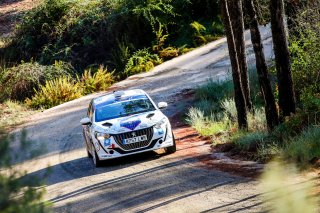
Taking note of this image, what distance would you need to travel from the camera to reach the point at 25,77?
32781mm

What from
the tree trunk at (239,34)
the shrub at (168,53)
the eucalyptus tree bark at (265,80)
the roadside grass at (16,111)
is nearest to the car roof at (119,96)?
the tree trunk at (239,34)

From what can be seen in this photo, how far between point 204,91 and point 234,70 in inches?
312

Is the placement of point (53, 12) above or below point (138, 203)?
above

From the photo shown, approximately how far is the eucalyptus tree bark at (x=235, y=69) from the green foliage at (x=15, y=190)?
12866 mm

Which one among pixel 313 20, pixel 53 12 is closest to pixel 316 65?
pixel 313 20

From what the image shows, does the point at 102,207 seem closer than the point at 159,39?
Yes

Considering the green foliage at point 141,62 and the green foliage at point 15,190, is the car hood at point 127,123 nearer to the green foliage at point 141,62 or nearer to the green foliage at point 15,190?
the green foliage at point 15,190

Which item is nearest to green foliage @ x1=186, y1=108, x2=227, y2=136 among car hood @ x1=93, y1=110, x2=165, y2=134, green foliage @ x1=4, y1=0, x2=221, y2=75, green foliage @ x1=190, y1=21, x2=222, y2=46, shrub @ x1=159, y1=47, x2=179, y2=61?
car hood @ x1=93, y1=110, x2=165, y2=134

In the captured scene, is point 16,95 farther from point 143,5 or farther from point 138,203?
point 138,203

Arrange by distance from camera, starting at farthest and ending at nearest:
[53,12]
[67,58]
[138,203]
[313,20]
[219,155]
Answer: [53,12]
[67,58]
[313,20]
[219,155]
[138,203]

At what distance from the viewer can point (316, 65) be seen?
19.8m

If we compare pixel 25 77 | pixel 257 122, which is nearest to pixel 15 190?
pixel 257 122

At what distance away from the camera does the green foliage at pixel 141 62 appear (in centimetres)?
3406

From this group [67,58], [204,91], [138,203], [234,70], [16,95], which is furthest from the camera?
[67,58]
